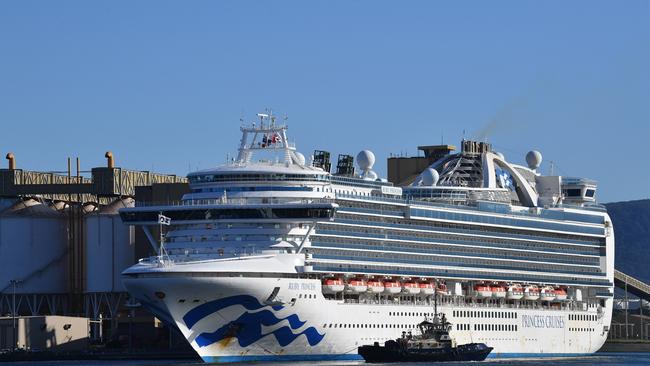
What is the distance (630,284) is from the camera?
155750 mm

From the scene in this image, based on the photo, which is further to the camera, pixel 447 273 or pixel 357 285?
pixel 447 273

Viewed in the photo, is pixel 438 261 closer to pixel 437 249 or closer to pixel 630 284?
pixel 437 249

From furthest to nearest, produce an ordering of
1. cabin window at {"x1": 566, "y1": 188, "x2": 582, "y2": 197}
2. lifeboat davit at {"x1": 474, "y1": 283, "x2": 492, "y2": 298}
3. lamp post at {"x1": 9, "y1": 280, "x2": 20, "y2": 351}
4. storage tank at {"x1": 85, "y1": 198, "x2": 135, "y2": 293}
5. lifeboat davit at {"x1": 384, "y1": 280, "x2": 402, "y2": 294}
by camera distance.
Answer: storage tank at {"x1": 85, "y1": 198, "x2": 135, "y2": 293} < cabin window at {"x1": 566, "y1": 188, "x2": 582, "y2": 197} < lamp post at {"x1": 9, "y1": 280, "x2": 20, "y2": 351} < lifeboat davit at {"x1": 474, "y1": 283, "x2": 492, "y2": 298} < lifeboat davit at {"x1": 384, "y1": 280, "x2": 402, "y2": 294}

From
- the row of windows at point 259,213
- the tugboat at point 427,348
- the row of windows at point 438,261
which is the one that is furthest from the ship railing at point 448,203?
the tugboat at point 427,348

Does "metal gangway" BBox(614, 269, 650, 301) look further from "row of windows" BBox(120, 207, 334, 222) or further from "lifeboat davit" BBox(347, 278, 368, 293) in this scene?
"row of windows" BBox(120, 207, 334, 222)

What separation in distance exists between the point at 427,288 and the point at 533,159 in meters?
28.3

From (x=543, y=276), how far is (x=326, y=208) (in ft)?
90.1

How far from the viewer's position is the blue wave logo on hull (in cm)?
9288

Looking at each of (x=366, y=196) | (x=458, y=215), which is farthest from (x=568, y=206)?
(x=366, y=196)

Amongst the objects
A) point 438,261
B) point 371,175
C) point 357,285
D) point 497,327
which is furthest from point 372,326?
point 497,327

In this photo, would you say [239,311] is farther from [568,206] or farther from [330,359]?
[568,206]

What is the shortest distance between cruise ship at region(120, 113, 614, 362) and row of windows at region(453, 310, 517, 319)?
15 cm

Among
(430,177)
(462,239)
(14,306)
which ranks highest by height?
(430,177)

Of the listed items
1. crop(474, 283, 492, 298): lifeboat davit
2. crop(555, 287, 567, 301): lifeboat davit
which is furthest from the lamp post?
crop(555, 287, 567, 301): lifeboat davit
